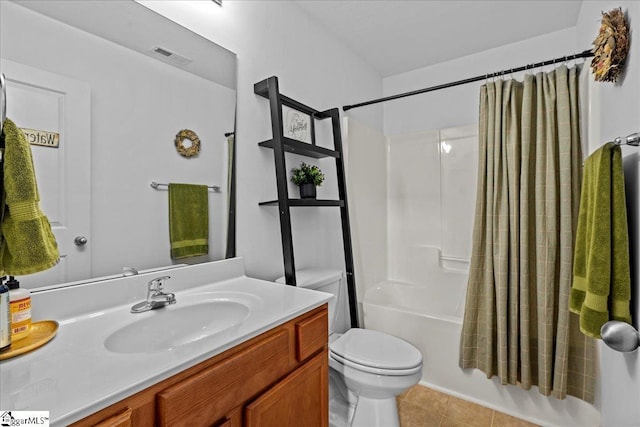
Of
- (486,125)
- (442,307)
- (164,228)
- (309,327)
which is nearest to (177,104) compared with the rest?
(164,228)

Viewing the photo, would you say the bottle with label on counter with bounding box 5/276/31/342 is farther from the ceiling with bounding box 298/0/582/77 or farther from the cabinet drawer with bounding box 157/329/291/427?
the ceiling with bounding box 298/0/582/77

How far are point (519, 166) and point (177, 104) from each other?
73.3 inches

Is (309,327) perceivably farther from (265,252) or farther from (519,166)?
(519,166)

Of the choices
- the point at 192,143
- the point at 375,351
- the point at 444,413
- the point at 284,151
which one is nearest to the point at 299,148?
the point at 284,151

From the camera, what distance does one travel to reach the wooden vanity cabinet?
0.64m

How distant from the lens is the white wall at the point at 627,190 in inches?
38.5

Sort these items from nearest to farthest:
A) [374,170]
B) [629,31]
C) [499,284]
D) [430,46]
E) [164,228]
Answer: [629,31]
[164,228]
[499,284]
[430,46]
[374,170]

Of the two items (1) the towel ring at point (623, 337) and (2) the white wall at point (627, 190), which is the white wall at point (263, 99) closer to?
(1) the towel ring at point (623, 337)

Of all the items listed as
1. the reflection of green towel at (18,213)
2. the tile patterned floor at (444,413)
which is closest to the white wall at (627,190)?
the tile patterned floor at (444,413)

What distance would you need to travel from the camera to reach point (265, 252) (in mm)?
1634

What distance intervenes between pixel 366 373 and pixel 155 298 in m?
0.96

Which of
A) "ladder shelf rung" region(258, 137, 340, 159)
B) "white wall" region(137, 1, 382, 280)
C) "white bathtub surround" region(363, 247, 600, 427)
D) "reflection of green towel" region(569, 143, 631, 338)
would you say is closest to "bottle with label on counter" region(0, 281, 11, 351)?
"white wall" region(137, 1, 382, 280)

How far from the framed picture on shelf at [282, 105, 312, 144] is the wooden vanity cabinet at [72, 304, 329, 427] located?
1.05 meters

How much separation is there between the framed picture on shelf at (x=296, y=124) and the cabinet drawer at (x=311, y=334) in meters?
1.06
